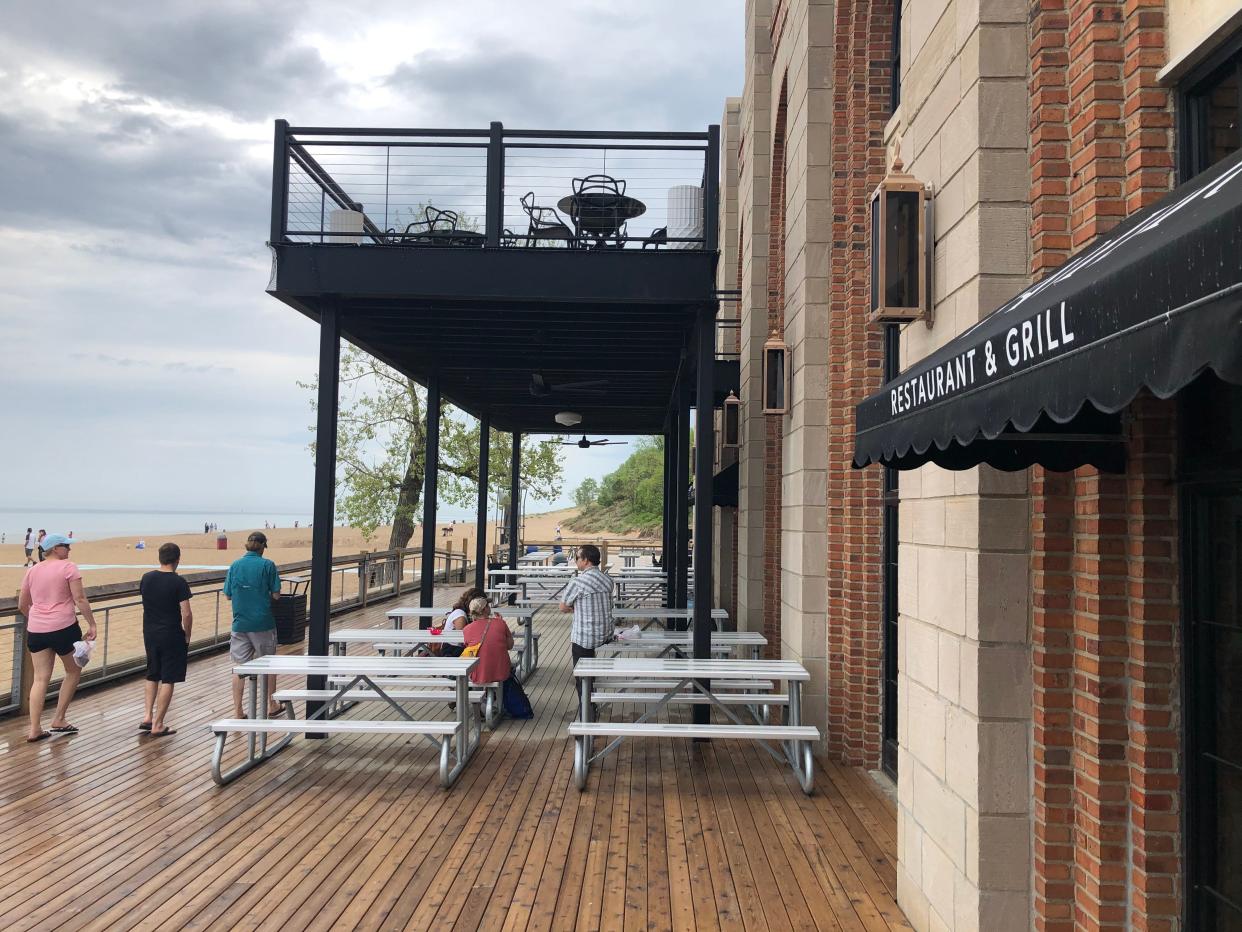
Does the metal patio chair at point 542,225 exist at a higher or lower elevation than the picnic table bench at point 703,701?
higher

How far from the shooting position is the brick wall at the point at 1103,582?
125 inches

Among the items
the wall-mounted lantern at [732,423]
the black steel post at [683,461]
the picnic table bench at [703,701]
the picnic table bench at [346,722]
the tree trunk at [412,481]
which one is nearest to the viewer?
the picnic table bench at [703,701]

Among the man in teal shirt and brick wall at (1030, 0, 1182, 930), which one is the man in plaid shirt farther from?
brick wall at (1030, 0, 1182, 930)

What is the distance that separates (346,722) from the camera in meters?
6.60

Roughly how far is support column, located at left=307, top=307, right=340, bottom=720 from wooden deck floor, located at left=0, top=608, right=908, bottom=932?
99cm

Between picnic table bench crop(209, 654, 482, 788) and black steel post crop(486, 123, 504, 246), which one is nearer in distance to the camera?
picnic table bench crop(209, 654, 482, 788)

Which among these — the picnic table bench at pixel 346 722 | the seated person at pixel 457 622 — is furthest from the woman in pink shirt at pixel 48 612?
the seated person at pixel 457 622

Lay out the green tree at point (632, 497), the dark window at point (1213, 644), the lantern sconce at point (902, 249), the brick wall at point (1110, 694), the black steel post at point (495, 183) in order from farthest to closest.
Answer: the green tree at point (632, 497) < the black steel post at point (495, 183) < the lantern sconce at point (902, 249) < the brick wall at point (1110, 694) < the dark window at point (1213, 644)

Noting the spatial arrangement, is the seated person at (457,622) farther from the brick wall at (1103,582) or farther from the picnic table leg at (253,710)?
the brick wall at (1103,582)

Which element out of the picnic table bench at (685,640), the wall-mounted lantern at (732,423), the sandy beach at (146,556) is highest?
the wall-mounted lantern at (732,423)

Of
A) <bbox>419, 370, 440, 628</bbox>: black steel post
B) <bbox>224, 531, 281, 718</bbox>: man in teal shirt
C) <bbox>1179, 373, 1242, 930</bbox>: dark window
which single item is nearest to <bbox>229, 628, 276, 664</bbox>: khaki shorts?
<bbox>224, 531, 281, 718</bbox>: man in teal shirt

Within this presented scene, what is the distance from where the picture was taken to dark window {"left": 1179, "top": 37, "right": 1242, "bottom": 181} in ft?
9.84

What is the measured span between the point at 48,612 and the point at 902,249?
7.46m

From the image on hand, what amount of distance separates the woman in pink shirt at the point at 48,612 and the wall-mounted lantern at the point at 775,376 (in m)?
6.43
